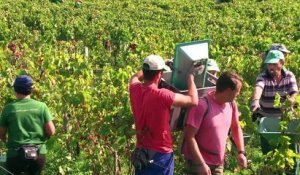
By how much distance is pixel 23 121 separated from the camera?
5.32 metres

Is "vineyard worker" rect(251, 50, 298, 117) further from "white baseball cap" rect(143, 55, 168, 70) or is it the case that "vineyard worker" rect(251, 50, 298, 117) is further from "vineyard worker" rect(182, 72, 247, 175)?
"white baseball cap" rect(143, 55, 168, 70)

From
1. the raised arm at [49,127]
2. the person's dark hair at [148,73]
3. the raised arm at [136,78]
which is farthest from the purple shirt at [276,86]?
the raised arm at [49,127]

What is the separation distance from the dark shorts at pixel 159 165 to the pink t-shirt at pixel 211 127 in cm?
15

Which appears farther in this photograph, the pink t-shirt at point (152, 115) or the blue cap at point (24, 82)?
the blue cap at point (24, 82)

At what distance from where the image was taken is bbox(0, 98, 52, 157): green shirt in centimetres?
529

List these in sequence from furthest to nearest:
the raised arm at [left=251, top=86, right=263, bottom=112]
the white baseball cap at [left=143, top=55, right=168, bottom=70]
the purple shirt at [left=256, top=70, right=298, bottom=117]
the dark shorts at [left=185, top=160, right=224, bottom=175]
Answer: the purple shirt at [left=256, top=70, right=298, bottom=117], the raised arm at [left=251, top=86, right=263, bottom=112], the dark shorts at [left=185, top=160, right=224, bottom=175], the white baseball cap at [left=143, top=55, right=168, bottom=70]

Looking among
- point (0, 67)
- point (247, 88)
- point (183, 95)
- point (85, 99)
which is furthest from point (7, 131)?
point (247, 88)

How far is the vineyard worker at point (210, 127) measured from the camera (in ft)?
15.3

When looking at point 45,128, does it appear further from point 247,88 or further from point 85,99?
point 247,88

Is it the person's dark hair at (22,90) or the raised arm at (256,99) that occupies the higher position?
the person's dark hair at (22,90)

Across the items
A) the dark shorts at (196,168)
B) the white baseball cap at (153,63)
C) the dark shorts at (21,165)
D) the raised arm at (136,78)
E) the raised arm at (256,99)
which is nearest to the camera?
the white baseball cap at (153,63)

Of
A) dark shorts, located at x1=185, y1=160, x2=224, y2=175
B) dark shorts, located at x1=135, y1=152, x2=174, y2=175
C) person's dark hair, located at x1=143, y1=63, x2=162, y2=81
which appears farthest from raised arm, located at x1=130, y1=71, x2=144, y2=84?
dark shorts, located at x1=185, y1=160, x2=224, y2=175

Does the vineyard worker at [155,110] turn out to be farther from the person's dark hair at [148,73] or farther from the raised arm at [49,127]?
the raised arm at [49,127]

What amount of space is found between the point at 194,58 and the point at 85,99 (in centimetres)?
194
